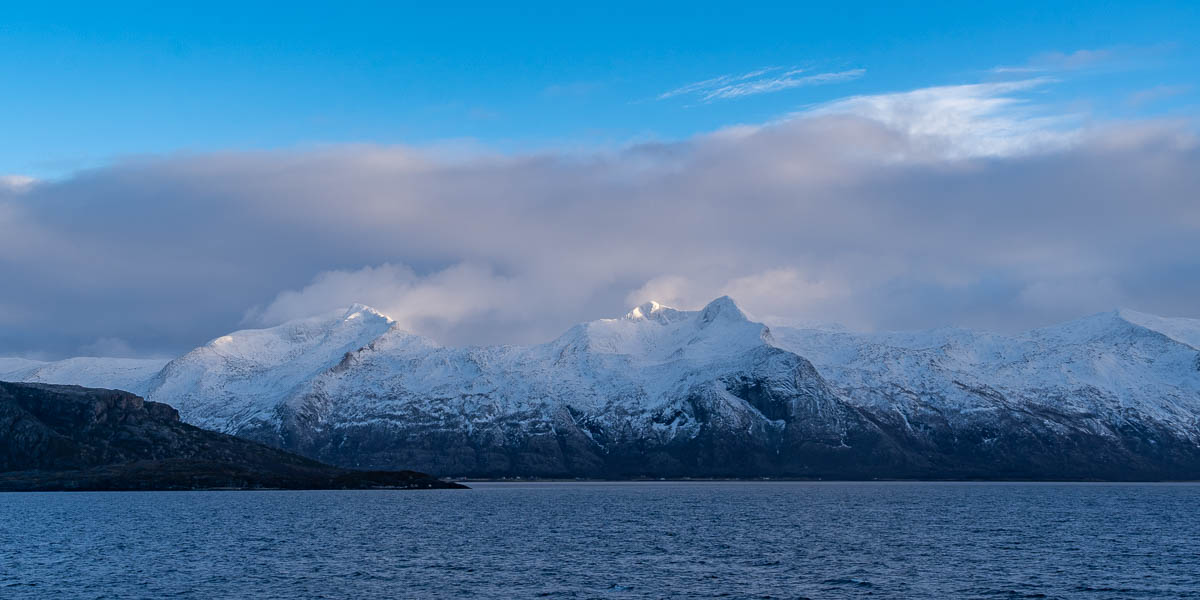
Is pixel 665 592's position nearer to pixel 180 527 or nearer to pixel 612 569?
pixel 612 569

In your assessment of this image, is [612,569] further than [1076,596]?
Yes

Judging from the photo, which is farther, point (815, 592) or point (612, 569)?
point (612, 569)

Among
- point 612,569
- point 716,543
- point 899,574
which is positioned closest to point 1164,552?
point 899,574

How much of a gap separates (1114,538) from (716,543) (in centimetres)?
6045

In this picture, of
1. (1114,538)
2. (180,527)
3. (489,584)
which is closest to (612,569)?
(489,584)

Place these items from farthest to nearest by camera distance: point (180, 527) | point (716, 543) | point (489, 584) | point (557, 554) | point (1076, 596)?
1. point (180, 527)
2. point (716, 543)
3. point (557, 554)
4. point (489, 584)
5. point (1076, 596)

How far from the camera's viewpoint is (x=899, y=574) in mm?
121312

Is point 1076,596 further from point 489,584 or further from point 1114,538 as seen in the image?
point 1114,538

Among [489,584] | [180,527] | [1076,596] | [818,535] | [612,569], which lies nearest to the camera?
[1076,596]

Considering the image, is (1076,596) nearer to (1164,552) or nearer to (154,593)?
(1164,552)

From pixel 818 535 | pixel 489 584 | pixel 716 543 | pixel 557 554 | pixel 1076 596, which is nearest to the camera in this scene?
pixel 1076 596

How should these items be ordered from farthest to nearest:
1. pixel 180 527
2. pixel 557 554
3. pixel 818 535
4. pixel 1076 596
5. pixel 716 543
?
pixel 180 527
pixel 818 535
pixel 716 543
pixel 557 554
pixel 1076 596

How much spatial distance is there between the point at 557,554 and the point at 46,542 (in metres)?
74.3

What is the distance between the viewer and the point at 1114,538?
549 ft
